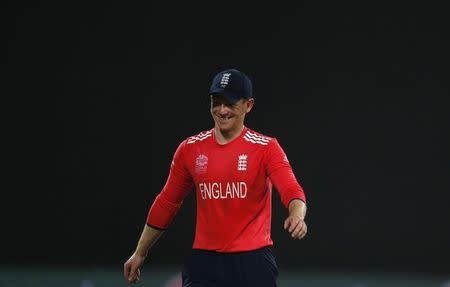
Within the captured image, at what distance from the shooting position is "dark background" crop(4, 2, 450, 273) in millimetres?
7984

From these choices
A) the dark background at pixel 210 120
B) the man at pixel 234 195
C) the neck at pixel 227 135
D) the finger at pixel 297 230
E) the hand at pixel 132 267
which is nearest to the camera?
the finger at pixel 297 230

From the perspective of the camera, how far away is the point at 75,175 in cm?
819

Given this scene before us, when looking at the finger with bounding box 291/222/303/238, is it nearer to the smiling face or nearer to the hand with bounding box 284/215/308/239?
the hand with bounding box 284/215/308/239

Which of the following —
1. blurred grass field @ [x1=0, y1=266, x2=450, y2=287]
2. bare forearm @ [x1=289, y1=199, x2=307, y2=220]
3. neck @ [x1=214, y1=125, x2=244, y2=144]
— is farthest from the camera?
blurred grass field @ [x1=0, y1=266, x2=450, y2=287]

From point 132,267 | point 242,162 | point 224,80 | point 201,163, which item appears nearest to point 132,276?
point 132,267

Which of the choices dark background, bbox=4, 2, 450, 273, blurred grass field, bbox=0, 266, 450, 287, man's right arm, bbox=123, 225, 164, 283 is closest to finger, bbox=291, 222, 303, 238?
man's right arm, bbox=123, 225, 164, 283

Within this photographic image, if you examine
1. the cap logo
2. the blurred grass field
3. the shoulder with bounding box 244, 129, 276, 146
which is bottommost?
the blurred grass field

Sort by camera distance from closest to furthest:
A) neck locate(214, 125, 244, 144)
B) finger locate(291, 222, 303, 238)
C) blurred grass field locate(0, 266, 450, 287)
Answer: finger locate(291, 222, 303, 238), neck locate(214, 125, 244, 144), blurred grass field locate(0, 266, 450, 287)

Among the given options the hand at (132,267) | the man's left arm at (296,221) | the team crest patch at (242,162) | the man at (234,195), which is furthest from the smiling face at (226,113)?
the hand at (132,267)

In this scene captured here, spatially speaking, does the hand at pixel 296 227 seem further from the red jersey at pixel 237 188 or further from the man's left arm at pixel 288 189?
the red jersey at pixel 237 188

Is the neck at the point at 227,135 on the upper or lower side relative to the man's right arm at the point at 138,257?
upper

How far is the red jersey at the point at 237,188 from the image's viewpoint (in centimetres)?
351

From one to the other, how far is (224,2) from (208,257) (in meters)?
4.77

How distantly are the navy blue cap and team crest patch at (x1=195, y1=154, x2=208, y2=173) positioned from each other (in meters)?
0.26
